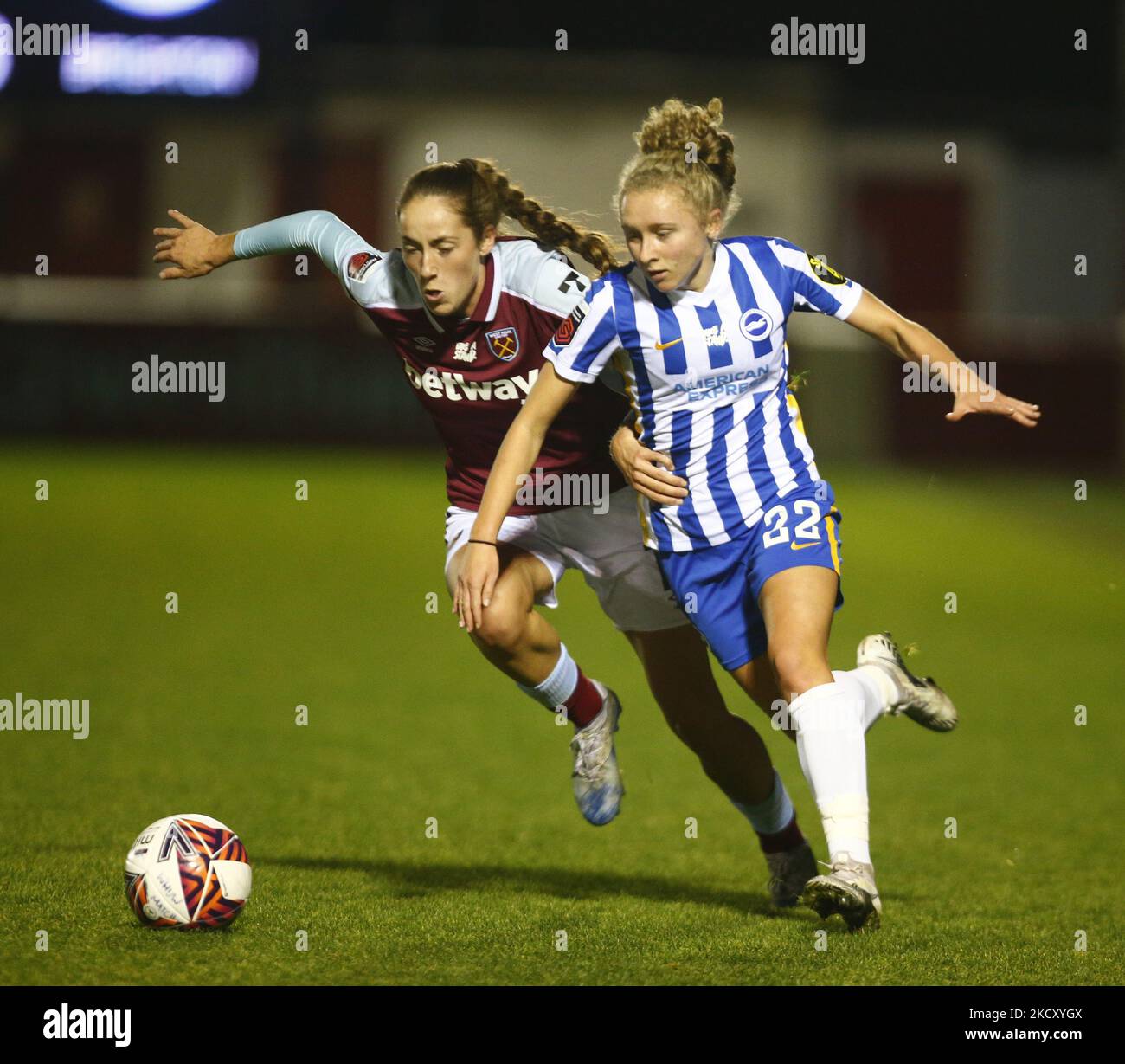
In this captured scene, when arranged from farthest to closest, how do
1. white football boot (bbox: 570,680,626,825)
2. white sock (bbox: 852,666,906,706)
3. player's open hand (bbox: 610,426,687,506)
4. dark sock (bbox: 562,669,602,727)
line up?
dark sock (bbox: 562,669,602,727), white football boot (bbox: 570,680,626,825), white sock (bbox: 852,666,906,706), player's open hand (bbox: 610,426,687,506)

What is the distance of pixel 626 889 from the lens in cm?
507

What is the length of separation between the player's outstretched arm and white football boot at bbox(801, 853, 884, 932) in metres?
1.13

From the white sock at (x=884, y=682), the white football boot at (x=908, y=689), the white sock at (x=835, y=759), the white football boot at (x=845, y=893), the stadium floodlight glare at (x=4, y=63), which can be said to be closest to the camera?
the white football boot at (x=845, y=893)

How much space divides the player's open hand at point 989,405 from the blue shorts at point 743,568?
1.36 feet

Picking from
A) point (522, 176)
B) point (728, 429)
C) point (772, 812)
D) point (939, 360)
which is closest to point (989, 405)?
point (939, 360)

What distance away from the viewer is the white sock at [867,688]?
4328 millimetres

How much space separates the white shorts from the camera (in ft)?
16.1

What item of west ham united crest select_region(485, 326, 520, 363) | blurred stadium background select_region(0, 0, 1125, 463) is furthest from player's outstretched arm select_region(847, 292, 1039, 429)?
blurred stadium background select_region(0, 0, 1125, 463)

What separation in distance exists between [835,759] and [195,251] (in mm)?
2373

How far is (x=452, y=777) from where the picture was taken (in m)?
6.87

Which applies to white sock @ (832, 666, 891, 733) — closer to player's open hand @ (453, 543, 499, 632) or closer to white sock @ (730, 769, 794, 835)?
white sock @ (730, 769, 794, 835)

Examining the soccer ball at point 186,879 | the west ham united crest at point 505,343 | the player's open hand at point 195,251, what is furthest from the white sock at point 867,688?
the player's open hand at point 195,251

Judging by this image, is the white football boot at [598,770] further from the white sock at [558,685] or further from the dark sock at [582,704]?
the white sock at [558,685]
